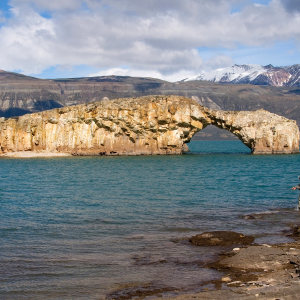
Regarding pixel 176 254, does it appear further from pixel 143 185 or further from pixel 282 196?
pixel 143 185

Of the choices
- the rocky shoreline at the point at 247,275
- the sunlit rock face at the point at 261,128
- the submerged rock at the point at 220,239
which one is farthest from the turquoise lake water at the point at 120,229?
the sunlit rock face at the point at 261,128

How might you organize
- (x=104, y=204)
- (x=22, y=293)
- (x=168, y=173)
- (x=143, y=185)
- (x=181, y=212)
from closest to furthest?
1. (x=22, y=293)
2. (x=181, y=212)
3. (x=104, y=204)
4. (x=143, y=185)
5. (x=168, y=173)

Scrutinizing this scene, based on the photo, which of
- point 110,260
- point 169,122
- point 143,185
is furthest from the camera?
point 169,122

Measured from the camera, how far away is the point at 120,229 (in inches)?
622

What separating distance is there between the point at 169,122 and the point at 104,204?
137 ft

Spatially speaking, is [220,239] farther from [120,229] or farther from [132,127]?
[132,127]

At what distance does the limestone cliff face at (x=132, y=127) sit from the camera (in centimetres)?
6222

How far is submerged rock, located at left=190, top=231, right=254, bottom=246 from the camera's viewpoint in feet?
44.0

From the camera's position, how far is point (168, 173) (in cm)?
3803

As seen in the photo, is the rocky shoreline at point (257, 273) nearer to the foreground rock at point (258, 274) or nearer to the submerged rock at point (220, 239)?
the foreground rock at point (258, 274)

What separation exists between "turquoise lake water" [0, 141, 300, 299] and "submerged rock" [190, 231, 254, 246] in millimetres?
514

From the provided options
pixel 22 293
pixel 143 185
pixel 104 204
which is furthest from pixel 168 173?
pixel 22 293

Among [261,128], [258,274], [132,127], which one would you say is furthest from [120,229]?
[261,128]

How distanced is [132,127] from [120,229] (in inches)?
1867
